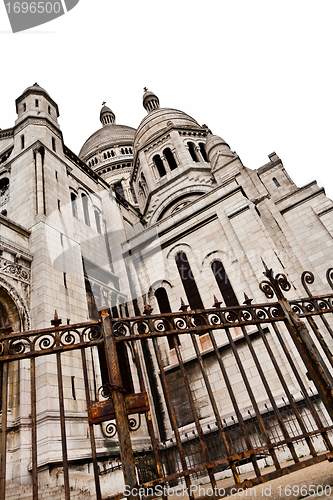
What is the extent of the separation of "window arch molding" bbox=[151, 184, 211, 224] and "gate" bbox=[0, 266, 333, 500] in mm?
10462

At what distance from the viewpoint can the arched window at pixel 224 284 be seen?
12.2m

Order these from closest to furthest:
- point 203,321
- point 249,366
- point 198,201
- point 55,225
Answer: point 203,321 < point 249,366 < point 55,225 < point 198,201

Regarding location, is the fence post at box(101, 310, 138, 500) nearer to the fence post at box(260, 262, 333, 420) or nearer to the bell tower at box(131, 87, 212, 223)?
the fence post at box(260, 262, 333, 420)

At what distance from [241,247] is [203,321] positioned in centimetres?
903

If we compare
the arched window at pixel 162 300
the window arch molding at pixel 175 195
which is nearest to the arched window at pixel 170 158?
the window arch molding at pixel 175 195

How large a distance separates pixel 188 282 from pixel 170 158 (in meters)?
13.0

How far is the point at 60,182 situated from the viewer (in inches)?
571

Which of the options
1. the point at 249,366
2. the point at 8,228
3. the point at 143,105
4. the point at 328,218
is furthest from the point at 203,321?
the point at 143,105

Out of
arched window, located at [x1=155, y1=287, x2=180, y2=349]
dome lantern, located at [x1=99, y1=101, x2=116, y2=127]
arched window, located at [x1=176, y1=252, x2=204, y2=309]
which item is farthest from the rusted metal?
dome lantern, located at [x1=99, y1=101, x2=116, y2=127]

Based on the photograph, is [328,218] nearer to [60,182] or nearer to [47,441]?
[60,182]

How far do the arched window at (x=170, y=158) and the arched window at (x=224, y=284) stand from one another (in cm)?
1216

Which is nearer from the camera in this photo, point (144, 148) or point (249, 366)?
point (249, 366)

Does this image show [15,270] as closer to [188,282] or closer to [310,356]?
[188,282]

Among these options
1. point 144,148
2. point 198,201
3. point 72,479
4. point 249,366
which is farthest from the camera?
point 144,148
